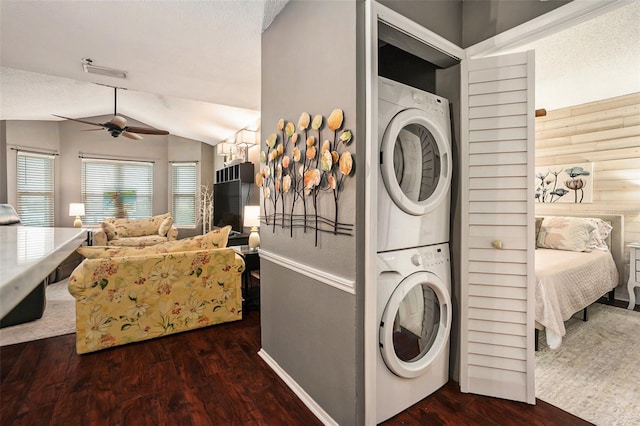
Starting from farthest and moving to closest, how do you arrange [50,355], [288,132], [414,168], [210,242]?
[210,242] < [50,355] < [288,132] < [414,168]

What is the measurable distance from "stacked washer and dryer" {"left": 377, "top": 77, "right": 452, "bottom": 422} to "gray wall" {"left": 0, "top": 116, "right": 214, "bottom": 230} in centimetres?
637

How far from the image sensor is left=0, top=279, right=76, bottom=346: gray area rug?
105 inches

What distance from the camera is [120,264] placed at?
2.48 meters

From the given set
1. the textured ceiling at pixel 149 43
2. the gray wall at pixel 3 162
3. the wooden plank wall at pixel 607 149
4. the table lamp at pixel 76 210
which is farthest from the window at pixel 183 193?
the wooden plank wall at pixel 607 149

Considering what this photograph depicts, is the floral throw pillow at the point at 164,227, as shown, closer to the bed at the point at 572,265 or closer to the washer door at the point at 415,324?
the washer door at the point at 415,324

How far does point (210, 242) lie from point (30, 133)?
551cm

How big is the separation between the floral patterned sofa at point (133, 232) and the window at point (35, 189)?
1186 mm

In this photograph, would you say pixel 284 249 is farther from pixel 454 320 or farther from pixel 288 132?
pixel 454 320

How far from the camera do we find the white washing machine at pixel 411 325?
159cm

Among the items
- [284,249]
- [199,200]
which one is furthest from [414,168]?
[199,200]

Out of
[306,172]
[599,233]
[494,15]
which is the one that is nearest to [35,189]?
[306,172]

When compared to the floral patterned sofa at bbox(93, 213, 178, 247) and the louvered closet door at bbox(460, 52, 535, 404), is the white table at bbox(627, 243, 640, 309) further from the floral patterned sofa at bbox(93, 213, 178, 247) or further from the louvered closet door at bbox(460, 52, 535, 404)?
the floral patterned sofa at bbox(93, 213, 178, 247)

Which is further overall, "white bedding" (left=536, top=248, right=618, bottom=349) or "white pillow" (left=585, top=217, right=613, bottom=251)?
"white pillow" (left=585, top=217, right=613, bottom=251)

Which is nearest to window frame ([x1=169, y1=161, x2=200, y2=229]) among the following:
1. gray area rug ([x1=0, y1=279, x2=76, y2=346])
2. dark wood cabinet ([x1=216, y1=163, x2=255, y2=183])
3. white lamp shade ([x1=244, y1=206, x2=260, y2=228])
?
dark wood cabinet ([x1=216, y1=163, x2=255, y2=183])
